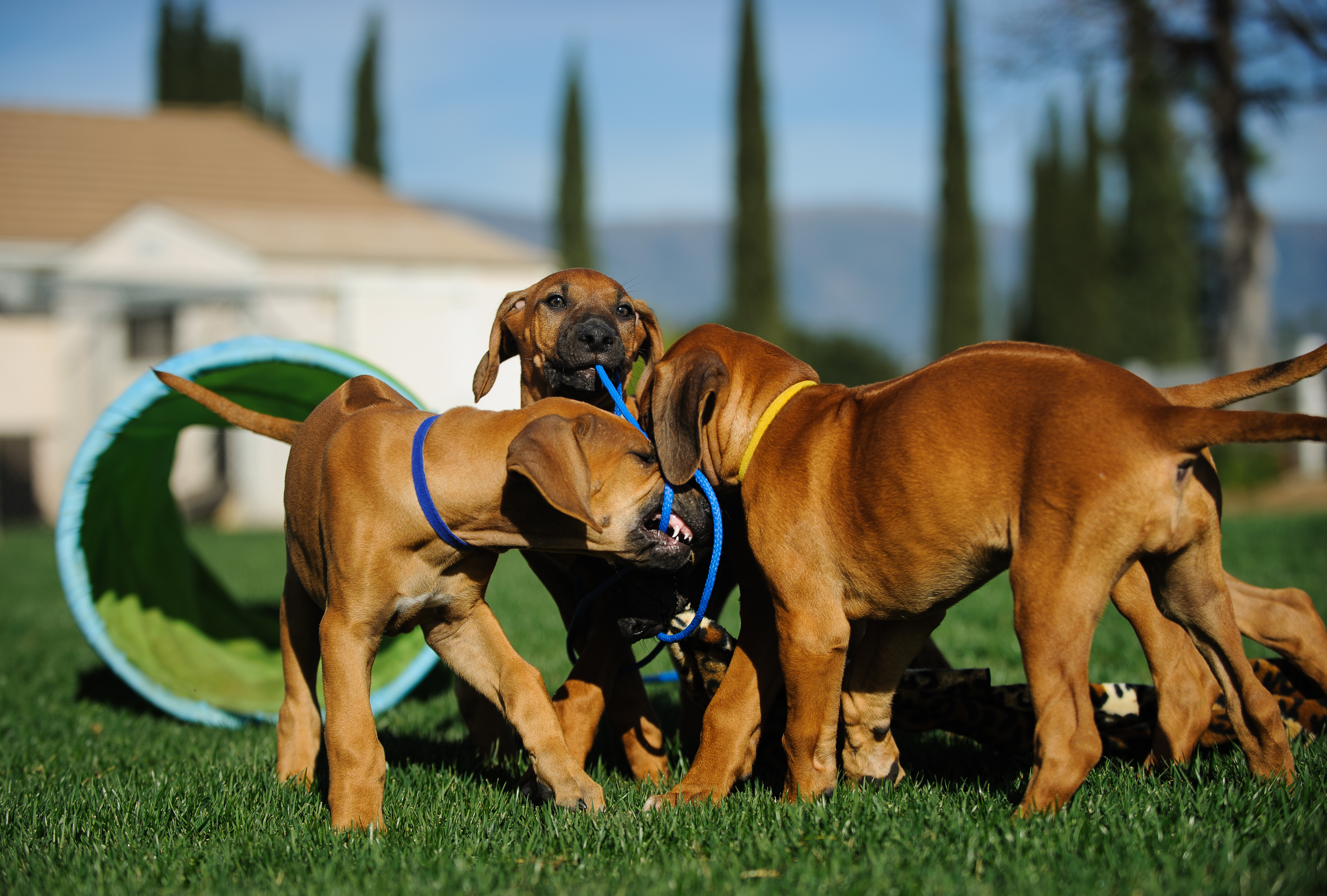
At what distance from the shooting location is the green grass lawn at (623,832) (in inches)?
115

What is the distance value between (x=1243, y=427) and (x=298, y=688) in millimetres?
3610

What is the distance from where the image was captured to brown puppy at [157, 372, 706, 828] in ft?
11.7

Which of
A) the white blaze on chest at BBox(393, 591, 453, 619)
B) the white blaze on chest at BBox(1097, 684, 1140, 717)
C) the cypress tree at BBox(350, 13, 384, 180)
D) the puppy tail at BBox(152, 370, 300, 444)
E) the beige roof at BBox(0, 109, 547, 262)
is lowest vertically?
the white blaze on chest at BBox(1097, 684, 1140, 717)

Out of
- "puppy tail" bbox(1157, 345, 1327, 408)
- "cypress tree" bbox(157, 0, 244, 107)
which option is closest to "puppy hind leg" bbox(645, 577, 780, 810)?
"puppy tail" bbox(1157, 345, 1327, 408)

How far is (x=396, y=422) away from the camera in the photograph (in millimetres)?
3863

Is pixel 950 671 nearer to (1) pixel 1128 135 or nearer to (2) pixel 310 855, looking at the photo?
(2) pixel 310 855

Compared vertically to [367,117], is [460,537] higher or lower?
lower

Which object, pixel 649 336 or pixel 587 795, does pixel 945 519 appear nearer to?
pixel 587 795

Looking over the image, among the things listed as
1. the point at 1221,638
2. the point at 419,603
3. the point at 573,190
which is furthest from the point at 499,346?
the point at 573,190

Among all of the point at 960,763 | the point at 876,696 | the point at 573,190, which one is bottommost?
the point at 960,763

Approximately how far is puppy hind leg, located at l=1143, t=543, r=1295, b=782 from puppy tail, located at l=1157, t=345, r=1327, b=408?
1.48 feet

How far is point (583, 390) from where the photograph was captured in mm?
4656

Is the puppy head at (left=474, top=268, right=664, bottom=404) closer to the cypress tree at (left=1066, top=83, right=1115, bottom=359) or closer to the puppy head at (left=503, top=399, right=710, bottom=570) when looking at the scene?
the puppy head at (left=503, top=399, right=710, bottom=570)

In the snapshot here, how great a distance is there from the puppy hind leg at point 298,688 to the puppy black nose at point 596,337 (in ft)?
5.05
